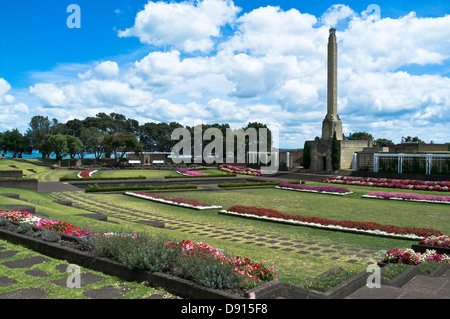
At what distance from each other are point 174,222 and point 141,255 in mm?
9444

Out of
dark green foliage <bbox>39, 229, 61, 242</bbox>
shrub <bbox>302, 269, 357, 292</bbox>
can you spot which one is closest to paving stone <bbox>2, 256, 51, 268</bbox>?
dark green foliage <bbox>39, 229, 61, 242</bbox>

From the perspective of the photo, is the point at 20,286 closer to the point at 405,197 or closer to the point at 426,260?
the point at 426,260

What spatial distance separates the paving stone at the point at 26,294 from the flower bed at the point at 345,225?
35.4 ft

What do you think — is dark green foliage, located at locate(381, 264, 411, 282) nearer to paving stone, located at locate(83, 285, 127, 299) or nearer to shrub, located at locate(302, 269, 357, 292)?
shrub, located at locate(302, 269, 357, 292)

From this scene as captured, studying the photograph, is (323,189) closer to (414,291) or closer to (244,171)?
(244,171)

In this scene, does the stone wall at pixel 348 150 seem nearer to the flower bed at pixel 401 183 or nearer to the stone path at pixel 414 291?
the flower bed at pixel 401 183

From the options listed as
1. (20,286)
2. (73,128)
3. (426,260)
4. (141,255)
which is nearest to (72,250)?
(20,286)

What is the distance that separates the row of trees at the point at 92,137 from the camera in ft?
200

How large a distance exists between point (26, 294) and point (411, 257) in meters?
7.32

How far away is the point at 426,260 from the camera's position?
781cm

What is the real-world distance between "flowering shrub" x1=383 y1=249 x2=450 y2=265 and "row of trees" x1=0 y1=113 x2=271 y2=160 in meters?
53.8

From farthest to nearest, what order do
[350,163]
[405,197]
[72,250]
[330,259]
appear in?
[350,163]
[405,197]
[330,259]
[72,250]

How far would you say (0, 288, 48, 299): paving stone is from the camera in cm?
503
